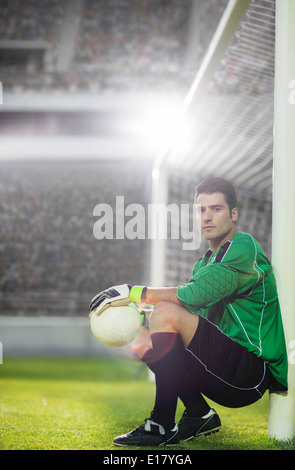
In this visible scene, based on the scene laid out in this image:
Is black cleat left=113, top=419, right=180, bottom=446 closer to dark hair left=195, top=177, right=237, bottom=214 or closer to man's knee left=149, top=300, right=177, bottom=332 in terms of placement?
man's knee left=149, top=300, right=177, bottom=332

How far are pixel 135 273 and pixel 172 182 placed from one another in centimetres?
571

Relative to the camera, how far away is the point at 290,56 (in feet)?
7.68

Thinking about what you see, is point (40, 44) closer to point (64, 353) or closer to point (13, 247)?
point (13, 247)

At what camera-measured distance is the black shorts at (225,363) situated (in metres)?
2.15

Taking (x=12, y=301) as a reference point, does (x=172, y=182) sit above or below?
above

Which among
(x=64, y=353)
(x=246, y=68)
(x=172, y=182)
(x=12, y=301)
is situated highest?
(x=246, y=68)

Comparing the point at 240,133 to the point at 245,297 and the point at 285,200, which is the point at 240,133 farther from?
the point at 245,297

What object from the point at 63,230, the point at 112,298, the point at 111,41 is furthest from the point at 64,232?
the point at 112,298

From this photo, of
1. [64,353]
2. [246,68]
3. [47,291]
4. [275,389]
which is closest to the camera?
[275,389]

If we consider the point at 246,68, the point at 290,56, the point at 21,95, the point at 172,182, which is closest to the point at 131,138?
the point at 21,95

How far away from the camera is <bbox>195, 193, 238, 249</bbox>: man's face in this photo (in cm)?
233

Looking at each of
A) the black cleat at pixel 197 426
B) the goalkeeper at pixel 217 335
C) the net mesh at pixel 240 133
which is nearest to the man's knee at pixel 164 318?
the goalkeeper at pixel 217 335

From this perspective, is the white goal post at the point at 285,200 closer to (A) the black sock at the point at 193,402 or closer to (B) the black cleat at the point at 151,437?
(A) the black sock at the point at 193,402

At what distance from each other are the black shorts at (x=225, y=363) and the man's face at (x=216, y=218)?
394 millimetres
